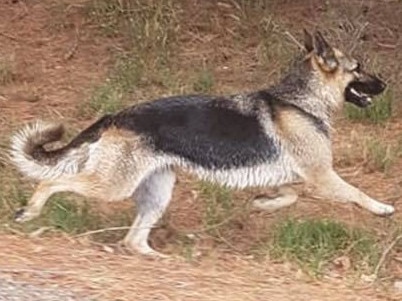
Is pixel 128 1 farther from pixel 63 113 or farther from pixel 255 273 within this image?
pixel 255 273

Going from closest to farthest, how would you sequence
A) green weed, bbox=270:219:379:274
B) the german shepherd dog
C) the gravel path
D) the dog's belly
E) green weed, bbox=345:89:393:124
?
the gravel path, green weed, bbox=270:219:379:274, the german shepherd dog, the dog's belly, green weed, bbox=345:89:393:124

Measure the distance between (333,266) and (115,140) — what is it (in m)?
1.53

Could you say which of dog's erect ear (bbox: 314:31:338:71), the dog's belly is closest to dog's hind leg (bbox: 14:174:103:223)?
the dog's belly

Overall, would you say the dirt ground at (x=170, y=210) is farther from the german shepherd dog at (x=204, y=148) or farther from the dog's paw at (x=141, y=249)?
the german shepherd dog at (x=204, y=148)

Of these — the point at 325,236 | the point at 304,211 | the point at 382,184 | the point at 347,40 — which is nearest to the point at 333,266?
the point at 325,236

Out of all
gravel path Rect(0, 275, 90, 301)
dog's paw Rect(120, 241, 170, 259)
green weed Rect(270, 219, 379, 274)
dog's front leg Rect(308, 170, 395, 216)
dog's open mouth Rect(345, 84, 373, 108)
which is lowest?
gravel path Rect(0, 275, 90, 301)

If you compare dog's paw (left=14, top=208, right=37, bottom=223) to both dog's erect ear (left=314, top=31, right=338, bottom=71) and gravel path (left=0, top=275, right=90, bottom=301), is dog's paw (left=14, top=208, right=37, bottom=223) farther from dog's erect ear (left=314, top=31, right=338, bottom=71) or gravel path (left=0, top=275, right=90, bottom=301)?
dog's erect ear (left=314, top=31, right=338, bottom=71)

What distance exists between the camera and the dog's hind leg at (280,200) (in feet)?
28.3

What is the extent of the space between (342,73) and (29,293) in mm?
3339

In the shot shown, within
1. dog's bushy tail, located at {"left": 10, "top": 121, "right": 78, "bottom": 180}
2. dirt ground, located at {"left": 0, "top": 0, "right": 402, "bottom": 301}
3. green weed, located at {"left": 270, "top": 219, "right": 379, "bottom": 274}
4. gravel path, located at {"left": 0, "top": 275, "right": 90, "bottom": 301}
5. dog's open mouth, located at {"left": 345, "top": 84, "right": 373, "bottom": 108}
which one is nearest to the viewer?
gravel path, located at {"left": 0, "top": 275, "right": 90, "bottom": 301}

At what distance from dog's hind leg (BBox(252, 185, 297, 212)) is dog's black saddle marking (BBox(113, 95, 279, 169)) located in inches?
15.7

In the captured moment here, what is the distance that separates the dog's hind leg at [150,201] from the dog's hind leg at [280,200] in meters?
0.72

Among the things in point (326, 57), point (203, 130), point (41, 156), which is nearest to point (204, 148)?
point (203, 130)

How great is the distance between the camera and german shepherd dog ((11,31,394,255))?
801cm
